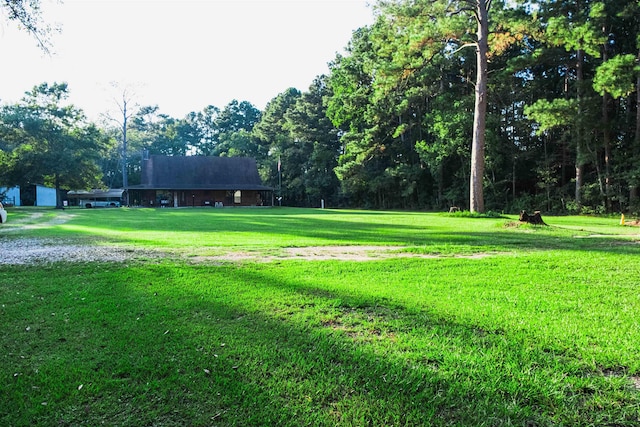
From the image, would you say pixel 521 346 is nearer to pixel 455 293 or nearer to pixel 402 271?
pixel 455 293

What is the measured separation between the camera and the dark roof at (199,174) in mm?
45156

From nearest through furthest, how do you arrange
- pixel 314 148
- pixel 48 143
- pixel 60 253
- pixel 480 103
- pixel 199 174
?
pixel 60 253 < pixel 480 103 < pixel 48 143 < pixel 314 148 < pixel 199 174

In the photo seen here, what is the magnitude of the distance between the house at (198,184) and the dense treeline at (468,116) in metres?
3.70

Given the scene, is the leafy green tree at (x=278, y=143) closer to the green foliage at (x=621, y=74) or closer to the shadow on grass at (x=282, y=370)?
the green foliage at (x=621, y=74)

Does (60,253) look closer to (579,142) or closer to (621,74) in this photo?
(621,74)

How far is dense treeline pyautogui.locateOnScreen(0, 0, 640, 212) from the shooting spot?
1847 cm

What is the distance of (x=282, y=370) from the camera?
2471mm

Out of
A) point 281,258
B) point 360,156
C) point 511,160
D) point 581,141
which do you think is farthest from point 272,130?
point 281,258

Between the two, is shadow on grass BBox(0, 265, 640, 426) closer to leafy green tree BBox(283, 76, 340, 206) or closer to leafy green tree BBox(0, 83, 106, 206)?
leafy green tree BBox(0, 83, 106, 206)

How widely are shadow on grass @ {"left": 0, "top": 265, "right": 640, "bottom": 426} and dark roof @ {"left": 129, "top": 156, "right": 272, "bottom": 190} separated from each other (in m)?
43.1

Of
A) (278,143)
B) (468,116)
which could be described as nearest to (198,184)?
(278,143)

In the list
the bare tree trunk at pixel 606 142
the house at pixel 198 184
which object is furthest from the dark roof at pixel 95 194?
the bare tree trunk at pixel 606 142

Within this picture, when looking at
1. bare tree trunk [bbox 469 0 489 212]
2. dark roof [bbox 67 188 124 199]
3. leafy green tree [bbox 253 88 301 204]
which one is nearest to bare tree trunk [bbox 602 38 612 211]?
bare tree trunk [bbox 469 0 489 212]

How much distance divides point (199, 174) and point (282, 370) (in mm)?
47033
